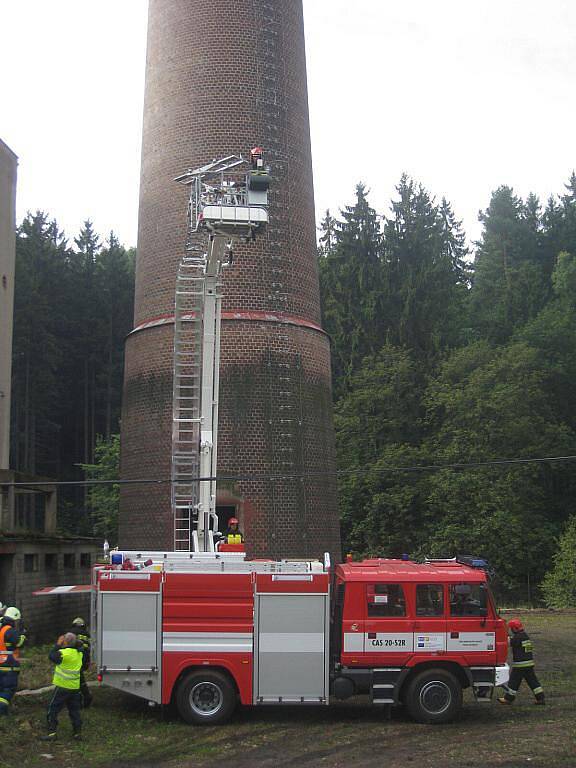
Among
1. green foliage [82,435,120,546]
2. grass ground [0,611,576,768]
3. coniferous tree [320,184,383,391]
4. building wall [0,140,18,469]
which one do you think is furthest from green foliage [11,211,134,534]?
grass ground [0,611,576,768]

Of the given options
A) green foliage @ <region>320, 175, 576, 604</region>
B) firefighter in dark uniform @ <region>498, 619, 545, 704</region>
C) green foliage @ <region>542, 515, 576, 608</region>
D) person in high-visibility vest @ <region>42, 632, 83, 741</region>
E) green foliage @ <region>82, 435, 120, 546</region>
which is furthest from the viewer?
green foliage @ <region>82, 435, 120, 546</region>

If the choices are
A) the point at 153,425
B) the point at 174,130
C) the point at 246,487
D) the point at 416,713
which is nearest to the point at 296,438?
the point at 246,487

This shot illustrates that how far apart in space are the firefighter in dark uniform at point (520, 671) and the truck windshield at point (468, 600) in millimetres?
1467

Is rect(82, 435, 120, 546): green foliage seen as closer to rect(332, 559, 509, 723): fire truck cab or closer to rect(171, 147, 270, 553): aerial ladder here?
rect(171, 147, 270, 553): aerial ladder

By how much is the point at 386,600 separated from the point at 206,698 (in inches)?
110

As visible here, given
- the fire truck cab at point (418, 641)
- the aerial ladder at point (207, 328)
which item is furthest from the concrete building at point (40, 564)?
the fire truck cab at point (418, 641)

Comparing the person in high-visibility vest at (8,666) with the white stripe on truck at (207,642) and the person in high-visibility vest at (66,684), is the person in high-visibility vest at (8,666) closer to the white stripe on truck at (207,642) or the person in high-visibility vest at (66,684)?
the person in high-visibility vest at (66,684)

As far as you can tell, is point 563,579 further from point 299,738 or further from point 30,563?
point 299,738

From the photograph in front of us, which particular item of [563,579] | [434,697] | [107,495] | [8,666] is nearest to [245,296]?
[434,697]

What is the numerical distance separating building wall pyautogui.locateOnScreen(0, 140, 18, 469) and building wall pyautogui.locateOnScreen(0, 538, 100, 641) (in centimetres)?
682

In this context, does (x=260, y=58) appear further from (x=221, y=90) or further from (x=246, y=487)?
(x=246, y=487)

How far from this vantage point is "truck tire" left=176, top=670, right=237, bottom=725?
43.7ft

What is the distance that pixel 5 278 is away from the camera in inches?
1181

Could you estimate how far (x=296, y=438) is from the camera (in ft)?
81.3
